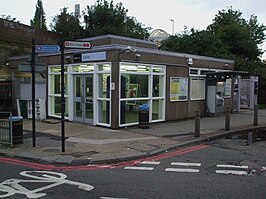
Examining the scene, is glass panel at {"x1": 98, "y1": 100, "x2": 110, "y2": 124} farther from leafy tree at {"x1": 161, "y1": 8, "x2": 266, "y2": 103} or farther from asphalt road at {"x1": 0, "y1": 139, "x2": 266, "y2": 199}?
leafy tree at {"x1": 161, "y1": 8, "x2": 266, "y2": 103}

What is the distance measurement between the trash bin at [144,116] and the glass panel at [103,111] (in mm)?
1374

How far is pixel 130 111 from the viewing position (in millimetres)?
13039

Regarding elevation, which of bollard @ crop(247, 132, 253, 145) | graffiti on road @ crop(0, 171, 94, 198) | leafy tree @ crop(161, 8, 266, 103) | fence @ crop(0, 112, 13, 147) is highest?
leafy tree @ crop(161, 8, 266, 103)

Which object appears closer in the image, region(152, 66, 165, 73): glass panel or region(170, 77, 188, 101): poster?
region(152, 66, 165, 73): glass panel

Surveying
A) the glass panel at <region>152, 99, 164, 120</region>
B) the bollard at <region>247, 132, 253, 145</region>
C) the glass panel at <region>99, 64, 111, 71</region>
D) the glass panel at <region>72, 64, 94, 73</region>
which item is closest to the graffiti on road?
the glass panel at <region>99, 64, 111, 71</region>

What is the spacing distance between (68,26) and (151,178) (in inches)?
1180

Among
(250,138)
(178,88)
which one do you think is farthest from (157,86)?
(250,138)

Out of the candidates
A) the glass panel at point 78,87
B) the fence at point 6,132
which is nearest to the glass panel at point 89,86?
the glass panel at point 78,87

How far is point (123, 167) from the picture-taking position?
739cm

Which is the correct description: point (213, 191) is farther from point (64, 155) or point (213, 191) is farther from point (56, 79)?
point (56, 79)

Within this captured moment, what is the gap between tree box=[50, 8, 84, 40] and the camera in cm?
3362

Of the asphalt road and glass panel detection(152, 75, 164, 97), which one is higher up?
glass panel detection(152, 75, 164, 97)

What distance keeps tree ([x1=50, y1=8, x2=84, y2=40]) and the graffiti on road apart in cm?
2824

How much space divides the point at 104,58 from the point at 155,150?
512cm
